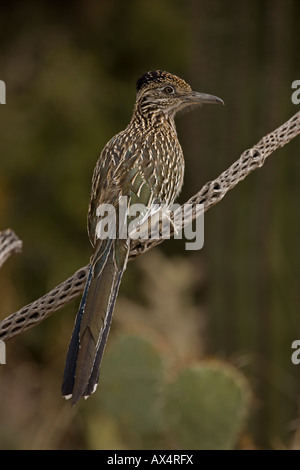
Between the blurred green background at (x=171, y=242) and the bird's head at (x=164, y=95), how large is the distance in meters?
1.36

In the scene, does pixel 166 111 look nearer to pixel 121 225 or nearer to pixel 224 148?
pixel 121 225

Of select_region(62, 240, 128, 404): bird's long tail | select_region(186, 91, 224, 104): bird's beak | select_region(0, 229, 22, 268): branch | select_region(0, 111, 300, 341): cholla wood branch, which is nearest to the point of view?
select_region(62, 240, 128, 404): bird's long tail

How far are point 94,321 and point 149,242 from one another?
0.41 m

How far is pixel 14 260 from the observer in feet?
25.2

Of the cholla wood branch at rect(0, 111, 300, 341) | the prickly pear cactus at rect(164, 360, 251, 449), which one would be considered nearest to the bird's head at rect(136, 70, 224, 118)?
the cholla wood branch at rect(0, 111, 300, 341)

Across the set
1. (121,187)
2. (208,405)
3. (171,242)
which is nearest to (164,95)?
(121,187)

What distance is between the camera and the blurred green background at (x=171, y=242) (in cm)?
410

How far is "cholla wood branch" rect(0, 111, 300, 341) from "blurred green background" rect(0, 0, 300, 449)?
1.39 metres

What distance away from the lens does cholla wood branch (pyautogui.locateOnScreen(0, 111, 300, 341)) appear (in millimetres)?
2330

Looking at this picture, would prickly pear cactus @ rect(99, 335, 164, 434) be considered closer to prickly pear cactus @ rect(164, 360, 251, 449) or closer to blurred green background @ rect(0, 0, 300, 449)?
blurred green background @ rect(0, 0, 300, 449)

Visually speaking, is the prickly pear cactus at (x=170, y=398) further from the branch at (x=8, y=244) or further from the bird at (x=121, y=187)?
the bird at (x=121, y=187)

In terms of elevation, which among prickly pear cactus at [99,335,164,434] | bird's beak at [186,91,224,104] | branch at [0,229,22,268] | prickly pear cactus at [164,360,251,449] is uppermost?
bird's beak at [186,91,224,104]

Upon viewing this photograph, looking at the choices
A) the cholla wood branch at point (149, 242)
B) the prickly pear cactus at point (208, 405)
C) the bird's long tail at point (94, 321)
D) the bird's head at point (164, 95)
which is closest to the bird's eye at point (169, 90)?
the bird's head at point (164, 95)

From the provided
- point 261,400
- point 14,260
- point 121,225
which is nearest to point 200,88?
point 261,400
